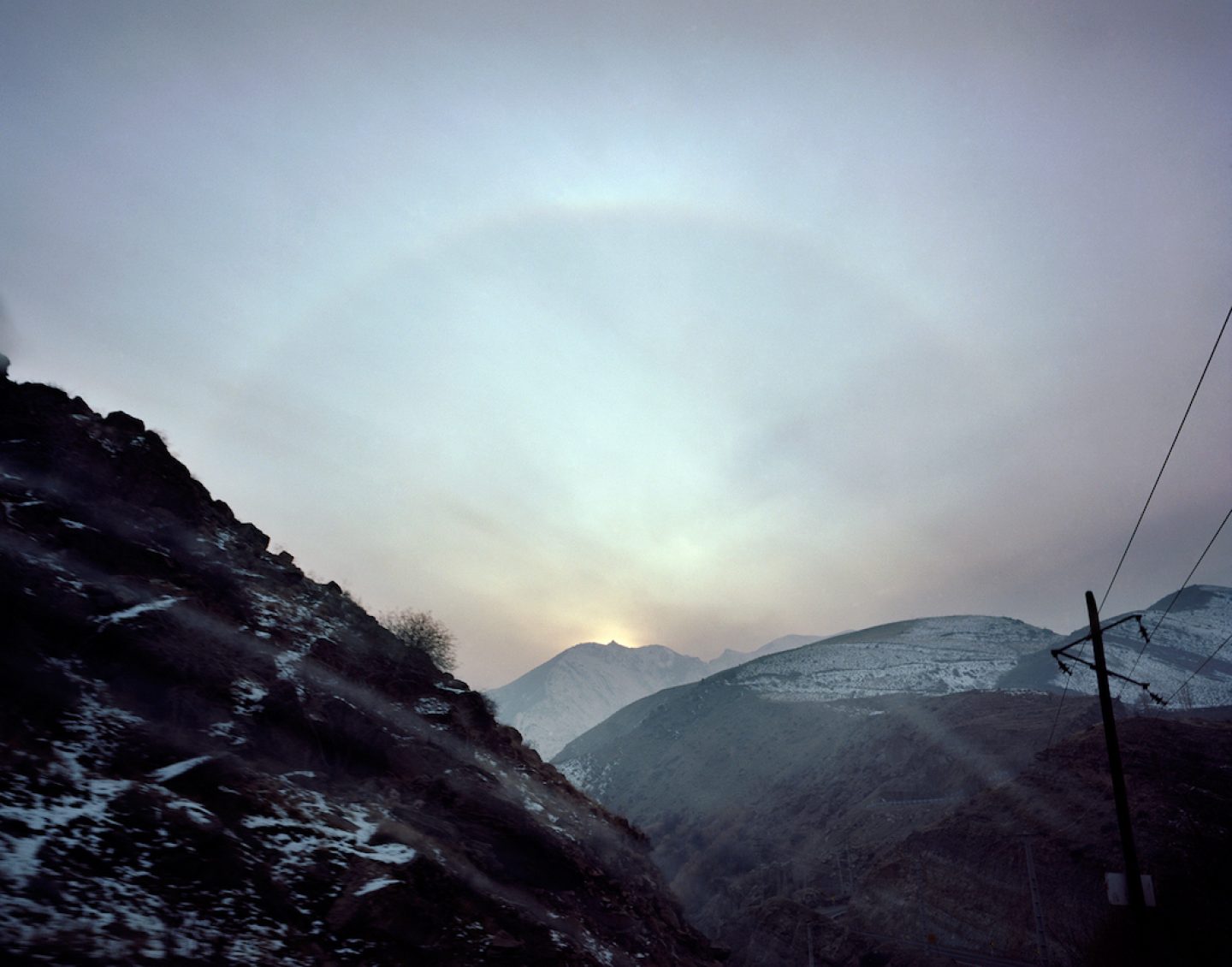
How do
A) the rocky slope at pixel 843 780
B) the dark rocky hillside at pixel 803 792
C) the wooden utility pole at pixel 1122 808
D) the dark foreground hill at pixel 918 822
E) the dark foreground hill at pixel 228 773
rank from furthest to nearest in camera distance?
1. the dark rocky hillside at pixel 803 792
2. the rocky slope at pixel 843 780
3. the dark foreground hill at pixel 918 822
4. the wooden utility pole at pixel 1122 808
5. the dark foreground hill at pixel 228 773

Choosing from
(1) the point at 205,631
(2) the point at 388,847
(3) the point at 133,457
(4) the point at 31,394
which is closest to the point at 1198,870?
(2) the point at 388,847

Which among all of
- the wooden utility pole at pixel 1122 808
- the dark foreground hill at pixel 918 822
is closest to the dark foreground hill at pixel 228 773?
the wooden utility pole at pixel 1122 808

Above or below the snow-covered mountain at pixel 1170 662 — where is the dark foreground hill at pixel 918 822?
below

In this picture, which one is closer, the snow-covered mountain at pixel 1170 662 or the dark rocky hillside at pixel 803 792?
the dark rocky hillside at pixel 803 792

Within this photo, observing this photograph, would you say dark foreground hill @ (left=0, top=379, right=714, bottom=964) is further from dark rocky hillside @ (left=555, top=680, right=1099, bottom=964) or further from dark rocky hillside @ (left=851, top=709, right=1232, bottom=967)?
dark rocky hillside @ (left=555, top=680, right=1099, bottom=964)

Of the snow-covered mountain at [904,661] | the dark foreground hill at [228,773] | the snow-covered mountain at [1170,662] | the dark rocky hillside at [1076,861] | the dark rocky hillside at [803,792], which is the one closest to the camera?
the dark foreground hill at [228,773]

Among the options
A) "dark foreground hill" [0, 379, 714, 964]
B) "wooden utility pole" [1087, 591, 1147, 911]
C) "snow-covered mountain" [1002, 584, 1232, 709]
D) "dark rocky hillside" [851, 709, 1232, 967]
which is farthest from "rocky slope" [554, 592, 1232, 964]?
"wooden utility pole" [1087, 591, 1147, 911]

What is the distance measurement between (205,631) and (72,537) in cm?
584

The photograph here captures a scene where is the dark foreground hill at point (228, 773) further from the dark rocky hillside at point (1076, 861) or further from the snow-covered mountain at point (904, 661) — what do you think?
the snow-covered mountain at point (904, 661)

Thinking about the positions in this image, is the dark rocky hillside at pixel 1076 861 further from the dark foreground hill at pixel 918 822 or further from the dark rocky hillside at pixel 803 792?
the dark rocky hillside at pixel 803 792

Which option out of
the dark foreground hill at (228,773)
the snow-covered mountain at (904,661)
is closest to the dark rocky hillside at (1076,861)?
the dark foreground hill at (228,773)

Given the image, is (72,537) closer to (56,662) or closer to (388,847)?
(56,662)

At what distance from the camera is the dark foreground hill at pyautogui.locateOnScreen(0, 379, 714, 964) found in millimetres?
10789

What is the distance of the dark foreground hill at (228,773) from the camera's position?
10789 millimetres
